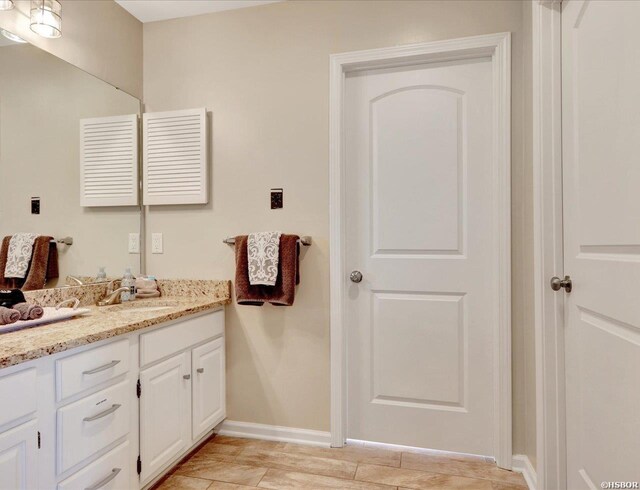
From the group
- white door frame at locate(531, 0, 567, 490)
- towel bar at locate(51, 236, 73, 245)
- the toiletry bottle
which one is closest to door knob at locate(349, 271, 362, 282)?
white door frame at locate(531, 0, 567, 490)

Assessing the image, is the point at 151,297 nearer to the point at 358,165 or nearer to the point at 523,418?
the point at 358,165

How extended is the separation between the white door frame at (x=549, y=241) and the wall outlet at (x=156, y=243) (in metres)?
2.07

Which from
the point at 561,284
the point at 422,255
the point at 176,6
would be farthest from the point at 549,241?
the point at 176,6

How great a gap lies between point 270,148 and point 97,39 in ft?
3.68

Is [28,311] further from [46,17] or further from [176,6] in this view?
[176,6]

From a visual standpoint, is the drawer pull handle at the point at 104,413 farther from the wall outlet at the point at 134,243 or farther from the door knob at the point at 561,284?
the door knob at the point at 561,284

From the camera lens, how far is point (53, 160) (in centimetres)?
181

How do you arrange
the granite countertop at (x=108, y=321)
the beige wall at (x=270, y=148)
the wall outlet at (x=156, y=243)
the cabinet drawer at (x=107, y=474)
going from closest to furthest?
the granite countertop at (x=108, y=321) < the cabinet drawer at (x=107, y=474) < the beige wall at (x=270, y=148) < the wall outlet at (x=156, y=243)

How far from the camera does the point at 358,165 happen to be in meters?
2.12

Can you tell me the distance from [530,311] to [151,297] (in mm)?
2061

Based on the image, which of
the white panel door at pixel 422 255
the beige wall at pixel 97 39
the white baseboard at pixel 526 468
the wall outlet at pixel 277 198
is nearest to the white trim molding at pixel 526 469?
the white baseboard at pixel 526 468

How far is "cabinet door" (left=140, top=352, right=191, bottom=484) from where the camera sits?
161 centimetres

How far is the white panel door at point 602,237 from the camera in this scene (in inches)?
42.5

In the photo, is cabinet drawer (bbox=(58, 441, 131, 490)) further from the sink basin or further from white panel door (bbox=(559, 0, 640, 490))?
white panel door (bbox=(559, 0, 640, 490))
